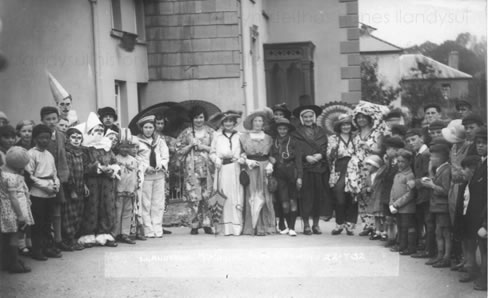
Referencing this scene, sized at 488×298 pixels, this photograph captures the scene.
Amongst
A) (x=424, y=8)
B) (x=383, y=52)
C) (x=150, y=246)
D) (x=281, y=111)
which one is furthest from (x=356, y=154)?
(x=383, y=52)

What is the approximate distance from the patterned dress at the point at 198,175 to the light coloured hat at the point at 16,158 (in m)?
3.85

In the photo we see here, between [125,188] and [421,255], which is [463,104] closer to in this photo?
[421,255]

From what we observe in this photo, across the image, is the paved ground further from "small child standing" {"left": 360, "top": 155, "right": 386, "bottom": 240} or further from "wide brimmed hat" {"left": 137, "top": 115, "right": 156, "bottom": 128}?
"wide brimmed hat" {"left": 137, "top": 115, "right": 156, "bottom": 128}

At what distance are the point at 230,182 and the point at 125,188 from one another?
1.48m

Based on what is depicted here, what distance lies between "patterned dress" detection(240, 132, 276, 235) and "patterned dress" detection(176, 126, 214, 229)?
0.67 metres

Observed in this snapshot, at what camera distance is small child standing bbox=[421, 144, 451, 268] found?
9141 mm

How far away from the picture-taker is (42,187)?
9383mm

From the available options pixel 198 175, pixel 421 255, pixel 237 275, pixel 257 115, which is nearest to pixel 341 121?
pixel 257 115

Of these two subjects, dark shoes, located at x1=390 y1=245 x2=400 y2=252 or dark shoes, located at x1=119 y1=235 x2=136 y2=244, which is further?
dark shoes, located at x1=119 y1=235 x2=136 y2=244

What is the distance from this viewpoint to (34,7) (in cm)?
1058

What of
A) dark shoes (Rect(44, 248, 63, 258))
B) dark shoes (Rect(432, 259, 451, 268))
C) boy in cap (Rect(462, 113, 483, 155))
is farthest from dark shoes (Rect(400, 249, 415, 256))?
dark shoes (Rect(44, 248, 63, 258))

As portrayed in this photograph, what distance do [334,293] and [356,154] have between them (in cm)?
368

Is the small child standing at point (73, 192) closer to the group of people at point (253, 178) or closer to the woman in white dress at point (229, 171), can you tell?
the group of people at point (253, 178)

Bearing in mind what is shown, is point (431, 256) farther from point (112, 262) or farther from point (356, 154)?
point (112, 262)
